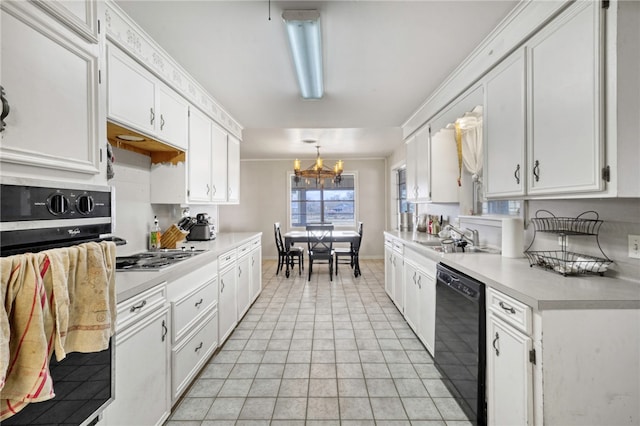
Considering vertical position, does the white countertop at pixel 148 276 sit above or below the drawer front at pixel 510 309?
above

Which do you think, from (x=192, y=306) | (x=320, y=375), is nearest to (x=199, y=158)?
(x=192, y=306)

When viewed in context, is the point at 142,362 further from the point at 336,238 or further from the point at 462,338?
the point at 336,238

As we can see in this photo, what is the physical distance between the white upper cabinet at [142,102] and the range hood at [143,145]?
6cm

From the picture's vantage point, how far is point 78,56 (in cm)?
108

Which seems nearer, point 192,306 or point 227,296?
point 192,306

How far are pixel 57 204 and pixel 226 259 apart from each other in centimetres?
192

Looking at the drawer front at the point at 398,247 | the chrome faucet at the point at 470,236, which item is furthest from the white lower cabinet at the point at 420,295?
the chrome faucet at the point at 470,236

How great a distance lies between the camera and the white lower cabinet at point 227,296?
264 cm

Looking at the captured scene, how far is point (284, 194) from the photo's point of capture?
24.3 feet

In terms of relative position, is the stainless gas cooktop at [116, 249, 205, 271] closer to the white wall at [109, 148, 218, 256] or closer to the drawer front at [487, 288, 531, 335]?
the white wall at [109, 148, 218, 256]

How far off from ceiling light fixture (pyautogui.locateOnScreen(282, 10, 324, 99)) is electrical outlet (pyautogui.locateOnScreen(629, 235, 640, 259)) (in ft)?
6.71

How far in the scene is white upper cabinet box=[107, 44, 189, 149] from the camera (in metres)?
1.77

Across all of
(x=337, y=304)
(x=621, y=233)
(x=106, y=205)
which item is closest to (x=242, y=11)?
(x=106, y=205)

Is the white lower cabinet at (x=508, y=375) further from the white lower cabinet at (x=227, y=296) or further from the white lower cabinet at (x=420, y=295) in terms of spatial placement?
the white lower cabinet at (x=227, y=296)
